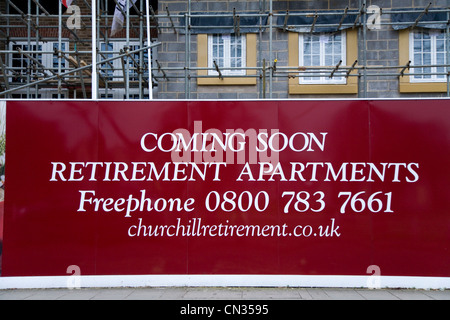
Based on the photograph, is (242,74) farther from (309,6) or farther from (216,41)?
(309,6)

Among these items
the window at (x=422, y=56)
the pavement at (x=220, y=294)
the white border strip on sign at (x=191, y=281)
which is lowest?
the pavement at (x=220, y=294)

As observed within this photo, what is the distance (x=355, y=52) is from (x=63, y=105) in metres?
7.60

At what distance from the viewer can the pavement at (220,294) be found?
19.7 ft

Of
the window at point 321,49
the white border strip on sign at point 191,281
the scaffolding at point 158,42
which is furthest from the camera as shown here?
the window at point 321,49

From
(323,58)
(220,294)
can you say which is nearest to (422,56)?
(323,58)

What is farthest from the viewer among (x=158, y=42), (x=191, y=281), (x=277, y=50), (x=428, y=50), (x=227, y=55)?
(x=227, y=55)

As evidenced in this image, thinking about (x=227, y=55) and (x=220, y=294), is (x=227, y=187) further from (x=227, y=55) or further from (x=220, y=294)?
(x=227, y=55)

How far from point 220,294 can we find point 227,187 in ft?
5.49

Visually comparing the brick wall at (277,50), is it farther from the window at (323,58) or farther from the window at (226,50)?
the window at (226,50)

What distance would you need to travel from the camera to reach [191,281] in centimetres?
655

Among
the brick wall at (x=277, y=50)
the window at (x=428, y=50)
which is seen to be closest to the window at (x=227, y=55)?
the brick wall at (x=277, y=50)

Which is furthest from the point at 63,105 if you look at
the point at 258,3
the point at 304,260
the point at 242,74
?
the point at 258,3

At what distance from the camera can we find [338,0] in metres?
10.7

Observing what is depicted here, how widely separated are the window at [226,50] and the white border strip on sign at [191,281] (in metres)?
6.33
